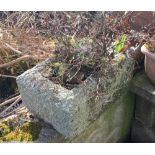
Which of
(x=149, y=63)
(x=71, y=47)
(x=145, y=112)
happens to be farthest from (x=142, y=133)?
(x=71, y=47)

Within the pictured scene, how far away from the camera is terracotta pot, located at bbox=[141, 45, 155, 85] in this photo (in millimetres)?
2623

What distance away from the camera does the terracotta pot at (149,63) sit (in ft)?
8.61

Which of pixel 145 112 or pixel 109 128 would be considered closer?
pixel 109 128

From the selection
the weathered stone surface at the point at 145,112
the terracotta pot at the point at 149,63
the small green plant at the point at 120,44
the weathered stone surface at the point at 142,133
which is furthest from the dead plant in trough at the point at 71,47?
the weathered stone surface at the point at 142,133

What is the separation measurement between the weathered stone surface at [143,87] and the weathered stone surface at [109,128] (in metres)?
0.13

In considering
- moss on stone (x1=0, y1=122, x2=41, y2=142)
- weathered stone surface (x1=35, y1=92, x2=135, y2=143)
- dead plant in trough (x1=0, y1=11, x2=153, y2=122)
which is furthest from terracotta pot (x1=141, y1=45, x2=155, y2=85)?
moss on stone (x1=0, y1=122, x2=41, y2=142)

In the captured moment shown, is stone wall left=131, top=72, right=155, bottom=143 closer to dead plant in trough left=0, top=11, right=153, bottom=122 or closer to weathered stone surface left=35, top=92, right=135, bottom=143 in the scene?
weathered stone surface left=35, top=92, right=135, bottom=143

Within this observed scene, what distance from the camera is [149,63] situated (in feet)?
8.84

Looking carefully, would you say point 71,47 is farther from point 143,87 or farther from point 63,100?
point 143,87

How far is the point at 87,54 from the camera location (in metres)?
2.49

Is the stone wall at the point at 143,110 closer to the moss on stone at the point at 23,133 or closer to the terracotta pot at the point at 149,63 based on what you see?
the terracotta pot at the point at 149,63

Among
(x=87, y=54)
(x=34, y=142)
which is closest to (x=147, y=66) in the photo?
(x=87, y=54)

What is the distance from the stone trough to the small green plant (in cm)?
11

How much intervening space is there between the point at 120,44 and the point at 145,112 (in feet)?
2.26
